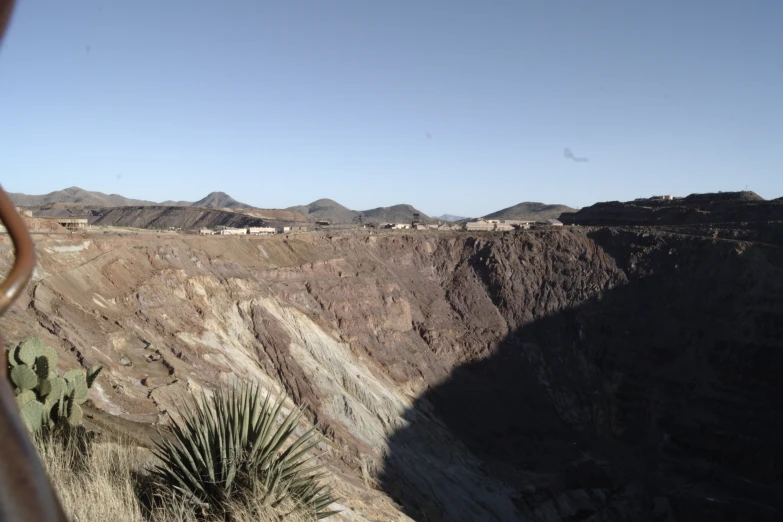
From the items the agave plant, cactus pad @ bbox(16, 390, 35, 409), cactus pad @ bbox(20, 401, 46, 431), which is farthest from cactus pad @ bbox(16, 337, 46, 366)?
the agave plant

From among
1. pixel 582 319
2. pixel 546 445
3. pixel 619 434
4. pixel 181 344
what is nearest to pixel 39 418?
pixel 181 344

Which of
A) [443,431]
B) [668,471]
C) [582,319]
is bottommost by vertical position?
[668,471]

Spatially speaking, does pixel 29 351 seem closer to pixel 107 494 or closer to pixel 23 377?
pixel 23 377

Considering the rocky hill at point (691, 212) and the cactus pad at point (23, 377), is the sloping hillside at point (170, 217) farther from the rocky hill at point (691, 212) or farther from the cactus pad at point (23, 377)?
the cactus pad at point (23, 377)

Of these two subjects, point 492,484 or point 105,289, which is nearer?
point 105,289

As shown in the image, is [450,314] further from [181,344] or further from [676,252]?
[181,344]

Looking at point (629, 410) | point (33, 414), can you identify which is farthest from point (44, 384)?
point (629, 410)

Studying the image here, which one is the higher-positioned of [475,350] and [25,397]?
[25,397]
